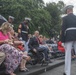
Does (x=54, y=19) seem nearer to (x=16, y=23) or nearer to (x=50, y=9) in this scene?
(x=50, y=9)

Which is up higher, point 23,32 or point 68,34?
point 23,32

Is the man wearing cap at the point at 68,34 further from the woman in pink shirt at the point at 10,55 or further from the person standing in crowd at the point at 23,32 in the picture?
the person standing in crowd at the point at 23,32

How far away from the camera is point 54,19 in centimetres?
5703

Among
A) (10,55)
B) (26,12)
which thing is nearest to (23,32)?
(10,55)

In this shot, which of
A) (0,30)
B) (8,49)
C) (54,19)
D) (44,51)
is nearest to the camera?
(8,49)

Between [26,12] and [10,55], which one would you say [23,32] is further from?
[26,12]

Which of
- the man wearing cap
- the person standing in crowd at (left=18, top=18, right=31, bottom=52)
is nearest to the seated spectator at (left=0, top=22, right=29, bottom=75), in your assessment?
the man wearing cap

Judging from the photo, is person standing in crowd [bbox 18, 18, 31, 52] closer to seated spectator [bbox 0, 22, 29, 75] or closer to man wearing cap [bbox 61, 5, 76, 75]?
seated spectator [bbox 0, 22, 29, 75]

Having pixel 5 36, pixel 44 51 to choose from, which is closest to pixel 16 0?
pixel 44 51

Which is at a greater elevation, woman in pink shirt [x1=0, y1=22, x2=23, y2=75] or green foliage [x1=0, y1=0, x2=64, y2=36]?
green foliage [x1=0, y1=0, x2=64, y2=36]

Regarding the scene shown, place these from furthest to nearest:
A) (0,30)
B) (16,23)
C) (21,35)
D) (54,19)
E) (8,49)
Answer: (54,19) → (16,23) → (21,35) → (0,30) → (8,49)

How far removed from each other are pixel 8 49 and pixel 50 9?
51073 millimetres

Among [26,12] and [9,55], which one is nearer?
[9,55]

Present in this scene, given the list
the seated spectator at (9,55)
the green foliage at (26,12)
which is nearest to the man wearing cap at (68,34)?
the seated spectator at (9,55)
